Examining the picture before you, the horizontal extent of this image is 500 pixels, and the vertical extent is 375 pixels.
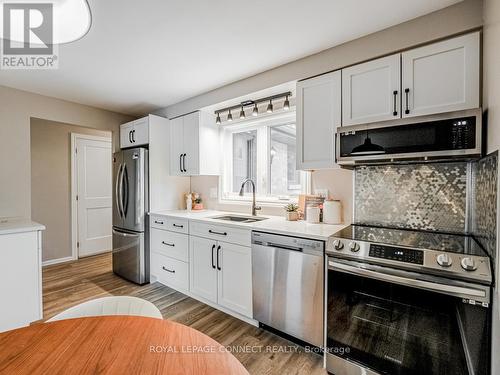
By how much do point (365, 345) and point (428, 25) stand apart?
212 centimetres

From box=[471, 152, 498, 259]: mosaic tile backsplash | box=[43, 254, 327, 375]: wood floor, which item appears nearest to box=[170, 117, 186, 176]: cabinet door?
box=[43, 254, 327, 375]: wood floor

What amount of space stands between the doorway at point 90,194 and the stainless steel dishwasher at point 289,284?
11.9 feet

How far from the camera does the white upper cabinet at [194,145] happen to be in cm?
308

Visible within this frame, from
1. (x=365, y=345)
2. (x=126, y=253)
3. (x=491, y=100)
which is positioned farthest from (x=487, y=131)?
(x=126, y=253)

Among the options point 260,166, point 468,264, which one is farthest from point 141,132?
point 468,264

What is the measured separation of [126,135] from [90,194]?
5.15 feet

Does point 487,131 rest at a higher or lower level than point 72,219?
higher

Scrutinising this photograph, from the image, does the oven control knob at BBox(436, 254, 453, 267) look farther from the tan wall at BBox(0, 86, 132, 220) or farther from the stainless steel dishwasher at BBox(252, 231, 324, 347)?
the tan wall at BBox(0, 86, 132, 220)

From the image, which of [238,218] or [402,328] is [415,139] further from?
[238,218]

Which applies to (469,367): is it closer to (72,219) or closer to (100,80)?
(100,80)

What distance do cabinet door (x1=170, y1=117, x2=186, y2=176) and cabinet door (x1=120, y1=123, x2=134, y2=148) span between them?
611 millimetres

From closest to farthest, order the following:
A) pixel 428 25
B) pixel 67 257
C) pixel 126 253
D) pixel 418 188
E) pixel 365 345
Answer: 1. pixel 365 345
2. pixel 428 25
3. pixel 418 188
4. pixel 126 253
5. pixel 67 257

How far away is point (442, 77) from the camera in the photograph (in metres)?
1.54

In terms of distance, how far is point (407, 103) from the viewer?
1.65 metres
